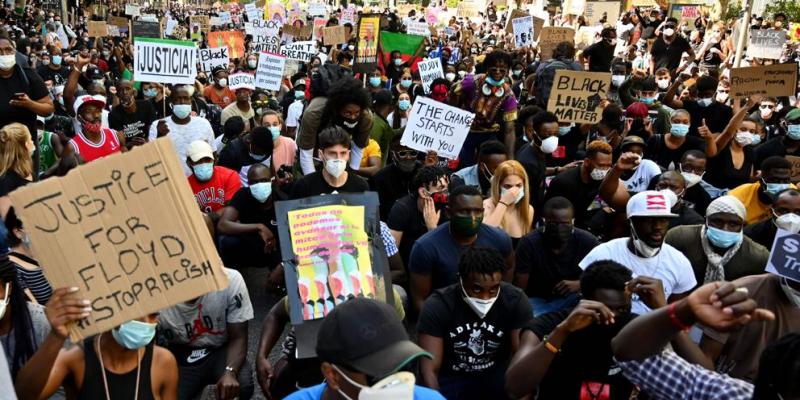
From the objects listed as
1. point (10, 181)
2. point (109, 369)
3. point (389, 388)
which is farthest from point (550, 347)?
point (10, 181)

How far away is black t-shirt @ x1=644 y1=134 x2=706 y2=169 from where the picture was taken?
7.50 meters

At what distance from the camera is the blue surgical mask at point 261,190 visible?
605 cm

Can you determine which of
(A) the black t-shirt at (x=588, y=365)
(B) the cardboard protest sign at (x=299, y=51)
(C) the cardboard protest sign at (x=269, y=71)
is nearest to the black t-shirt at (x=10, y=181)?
(A) the black t-shirt at (x=588, y=365)

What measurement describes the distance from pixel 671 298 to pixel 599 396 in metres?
1.29

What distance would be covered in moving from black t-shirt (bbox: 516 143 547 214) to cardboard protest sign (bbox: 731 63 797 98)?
3.31 meters

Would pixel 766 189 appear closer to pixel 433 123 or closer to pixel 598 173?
pixel 598 173

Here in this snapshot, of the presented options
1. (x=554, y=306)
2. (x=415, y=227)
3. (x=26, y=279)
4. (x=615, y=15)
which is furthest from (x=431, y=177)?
(x=615, y=15)

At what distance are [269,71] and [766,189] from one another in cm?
787

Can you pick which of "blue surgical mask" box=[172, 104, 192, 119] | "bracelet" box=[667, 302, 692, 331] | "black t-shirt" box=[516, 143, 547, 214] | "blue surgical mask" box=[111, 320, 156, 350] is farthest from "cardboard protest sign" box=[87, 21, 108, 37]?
"bracelet" box=[667, 302, 692, 331]

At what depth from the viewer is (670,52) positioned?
15.1m

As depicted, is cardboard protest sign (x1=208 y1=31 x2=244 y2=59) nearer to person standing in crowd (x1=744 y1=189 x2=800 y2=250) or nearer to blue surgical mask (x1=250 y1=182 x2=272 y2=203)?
blue surgical mask (x1=250 y1=182 x2=272 y2=203)

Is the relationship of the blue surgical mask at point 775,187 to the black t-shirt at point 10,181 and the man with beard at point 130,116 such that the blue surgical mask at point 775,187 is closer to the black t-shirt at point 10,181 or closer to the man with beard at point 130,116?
the black t-shirt at point 10,181

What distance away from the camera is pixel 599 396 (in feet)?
11.3

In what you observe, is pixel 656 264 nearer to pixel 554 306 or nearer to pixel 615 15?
pixel 554 306
